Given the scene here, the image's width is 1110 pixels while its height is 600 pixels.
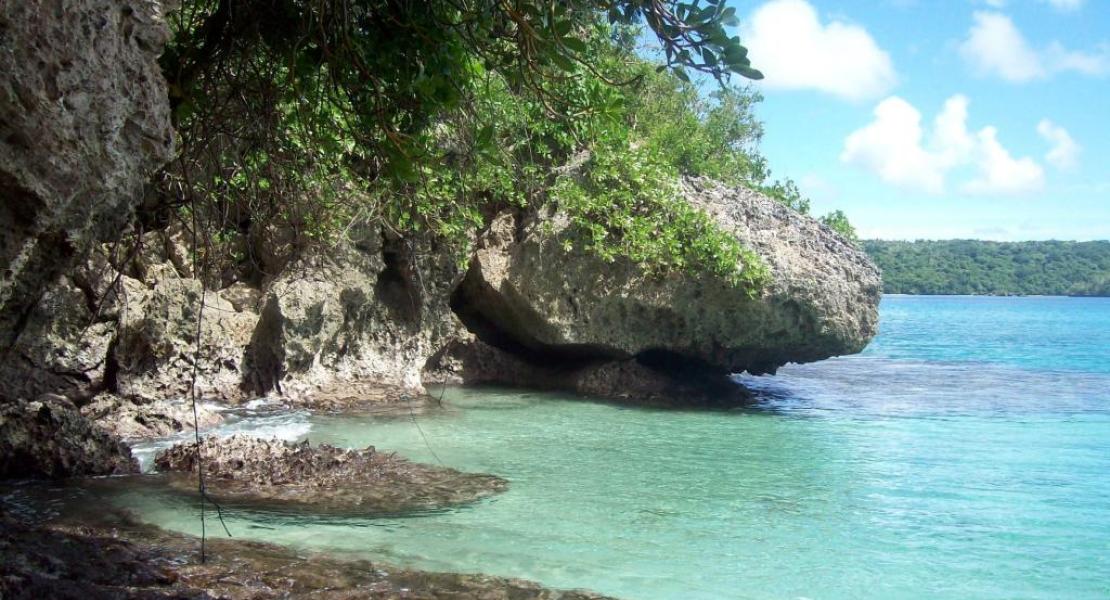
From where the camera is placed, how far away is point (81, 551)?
4.30 metres

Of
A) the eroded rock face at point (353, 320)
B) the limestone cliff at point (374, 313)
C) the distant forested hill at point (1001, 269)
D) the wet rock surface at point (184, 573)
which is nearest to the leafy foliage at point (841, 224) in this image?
the limestone cliff at point (374, 313)

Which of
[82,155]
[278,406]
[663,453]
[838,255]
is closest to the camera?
[82,155]

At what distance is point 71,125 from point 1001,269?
98.8 m

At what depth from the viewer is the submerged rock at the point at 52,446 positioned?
6.35m

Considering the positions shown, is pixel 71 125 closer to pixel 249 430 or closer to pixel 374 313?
pixel 249 430

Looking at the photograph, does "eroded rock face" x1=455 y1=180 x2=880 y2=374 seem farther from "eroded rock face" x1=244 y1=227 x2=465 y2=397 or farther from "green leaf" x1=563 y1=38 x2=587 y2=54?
"green leaf" x1=563 y1=38 x2=587 y2=54

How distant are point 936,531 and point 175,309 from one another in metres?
7.51

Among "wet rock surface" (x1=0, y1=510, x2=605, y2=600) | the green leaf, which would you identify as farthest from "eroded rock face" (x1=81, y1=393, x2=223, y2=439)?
the green leaf

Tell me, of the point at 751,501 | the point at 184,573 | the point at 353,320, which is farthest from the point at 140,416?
the point at 751,501

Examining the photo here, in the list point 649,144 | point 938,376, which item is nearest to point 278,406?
point 649,144

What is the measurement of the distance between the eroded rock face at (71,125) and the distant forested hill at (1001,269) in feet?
286

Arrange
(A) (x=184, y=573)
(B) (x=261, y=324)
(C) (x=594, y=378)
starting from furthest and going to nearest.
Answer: (C) (x=594, y=378), (B) (x=261, y=324), (A) (x=184, y=573)

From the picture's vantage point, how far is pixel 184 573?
4363 millimetres

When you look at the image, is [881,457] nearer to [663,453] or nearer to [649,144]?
[663,453]
